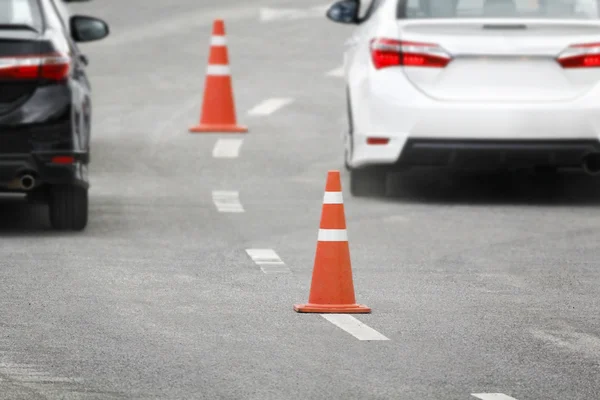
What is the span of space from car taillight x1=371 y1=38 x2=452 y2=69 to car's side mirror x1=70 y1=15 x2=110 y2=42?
1.92 m

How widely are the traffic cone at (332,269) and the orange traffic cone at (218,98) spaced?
8.23 m

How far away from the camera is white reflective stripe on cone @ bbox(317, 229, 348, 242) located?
28.5 feet

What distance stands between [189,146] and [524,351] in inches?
351

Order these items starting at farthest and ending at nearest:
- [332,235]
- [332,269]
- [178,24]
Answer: [178,24] < [332,235] < [332,269]

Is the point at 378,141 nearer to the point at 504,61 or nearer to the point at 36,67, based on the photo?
the point at 504,61

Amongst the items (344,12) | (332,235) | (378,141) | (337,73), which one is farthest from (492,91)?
(337,73)

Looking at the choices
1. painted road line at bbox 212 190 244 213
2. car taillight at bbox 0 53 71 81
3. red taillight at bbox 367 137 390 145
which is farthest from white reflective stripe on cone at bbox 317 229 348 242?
red taillight at bbox 367 137 390 145

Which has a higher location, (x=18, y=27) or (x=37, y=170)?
(x=18, y=27)

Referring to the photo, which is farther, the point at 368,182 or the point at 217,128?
the point at 217,128

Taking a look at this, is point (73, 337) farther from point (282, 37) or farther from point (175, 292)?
point (282, 37)

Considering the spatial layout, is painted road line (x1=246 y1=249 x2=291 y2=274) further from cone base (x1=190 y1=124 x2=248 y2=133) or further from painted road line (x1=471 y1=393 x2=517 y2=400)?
cone base (x1=190 y1=124 x2=248 y2=133)

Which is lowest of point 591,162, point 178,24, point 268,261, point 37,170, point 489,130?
point 178,24

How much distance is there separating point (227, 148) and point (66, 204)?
4830mm

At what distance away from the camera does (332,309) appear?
839 centimetres
